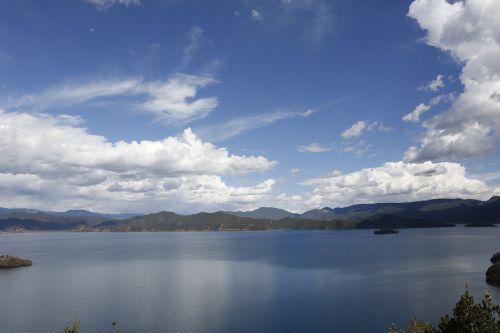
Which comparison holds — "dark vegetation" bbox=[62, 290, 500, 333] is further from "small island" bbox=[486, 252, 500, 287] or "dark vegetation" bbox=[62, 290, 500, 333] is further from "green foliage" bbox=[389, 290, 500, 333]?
"small island" bbox=[486, 252, 500, 287]

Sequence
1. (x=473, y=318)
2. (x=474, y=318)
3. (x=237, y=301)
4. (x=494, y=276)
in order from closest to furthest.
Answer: (x=474, y=318) → (x=473, y=318) → (x=237, y=301) → (x=494, y=276)

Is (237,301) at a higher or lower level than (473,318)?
lower

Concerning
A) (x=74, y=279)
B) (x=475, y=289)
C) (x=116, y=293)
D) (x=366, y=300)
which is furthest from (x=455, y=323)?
(x=74, y=279)

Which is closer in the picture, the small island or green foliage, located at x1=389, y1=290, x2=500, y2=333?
green foliage, located at x1=389, y1=290, x2=500, y2=333

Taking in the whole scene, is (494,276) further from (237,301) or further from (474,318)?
(474,318)

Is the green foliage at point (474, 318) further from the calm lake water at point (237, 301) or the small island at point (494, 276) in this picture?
the small island at point (494, 276)

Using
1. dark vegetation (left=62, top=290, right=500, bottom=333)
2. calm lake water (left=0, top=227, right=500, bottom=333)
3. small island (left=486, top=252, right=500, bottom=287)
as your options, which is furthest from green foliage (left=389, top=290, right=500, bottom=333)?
small island (left=486, top=252, right=500, bottom=287)

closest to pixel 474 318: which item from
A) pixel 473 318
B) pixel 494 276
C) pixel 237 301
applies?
pixel 473 318

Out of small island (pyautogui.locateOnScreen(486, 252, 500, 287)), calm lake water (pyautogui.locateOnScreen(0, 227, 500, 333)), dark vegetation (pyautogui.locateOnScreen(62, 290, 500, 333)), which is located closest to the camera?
dark vegetation (pyautogui.locateOnScreen(62, 290, 500, 333))

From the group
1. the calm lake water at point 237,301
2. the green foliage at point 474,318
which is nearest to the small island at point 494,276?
the calm lake water at point 237,301

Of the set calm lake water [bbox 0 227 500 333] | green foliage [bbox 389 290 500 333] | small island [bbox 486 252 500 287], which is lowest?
calm lake water [bbox 0 227 500 333]

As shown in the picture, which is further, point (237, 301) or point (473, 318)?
point (237, 301)

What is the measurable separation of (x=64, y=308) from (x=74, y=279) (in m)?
71.7

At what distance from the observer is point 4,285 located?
181000 mm
